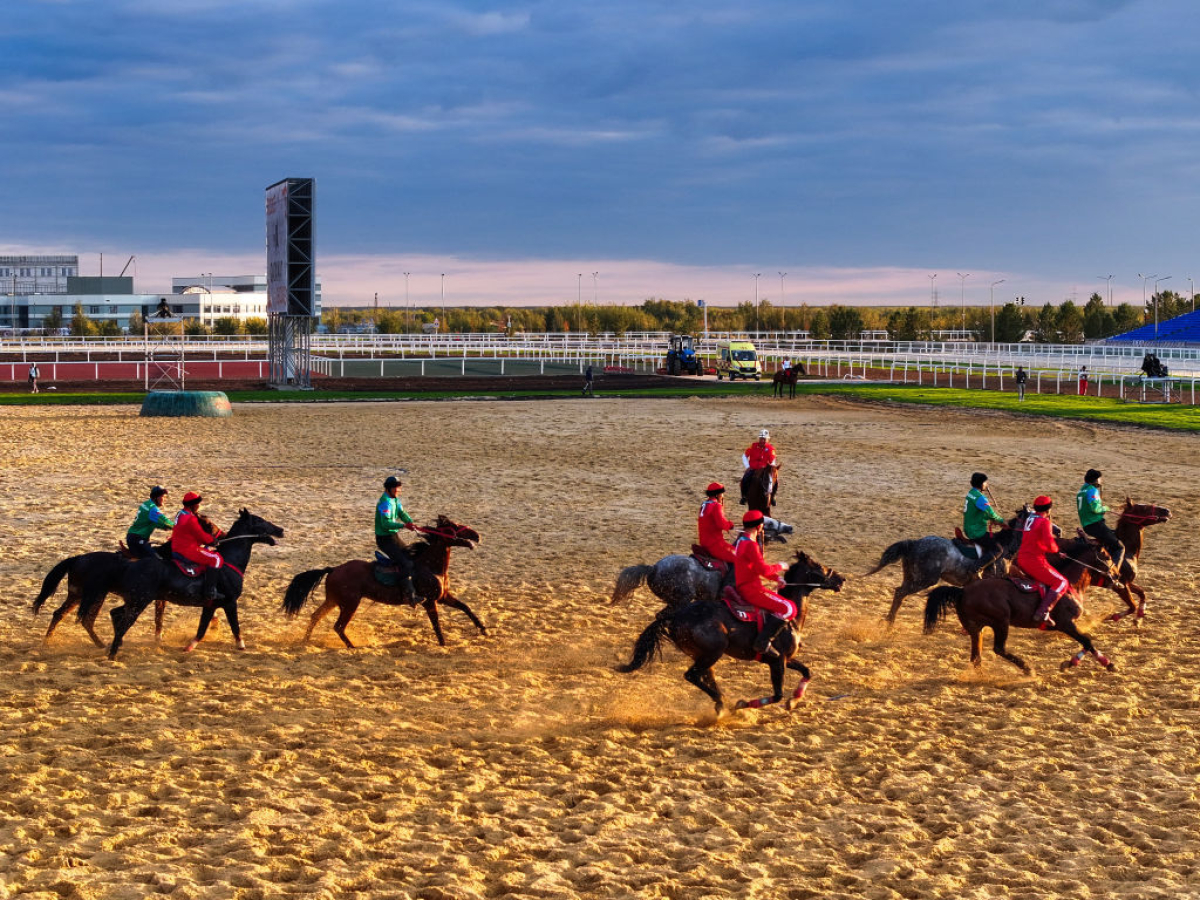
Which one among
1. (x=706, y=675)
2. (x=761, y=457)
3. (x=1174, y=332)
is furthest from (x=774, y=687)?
(x=1174, y=332)

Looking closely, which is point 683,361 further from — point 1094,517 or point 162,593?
point 162,593

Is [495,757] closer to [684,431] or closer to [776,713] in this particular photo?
[776,713]

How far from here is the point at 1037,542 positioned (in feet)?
36.1

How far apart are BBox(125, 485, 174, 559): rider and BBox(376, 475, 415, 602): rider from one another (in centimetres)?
201

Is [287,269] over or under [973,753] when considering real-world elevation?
over

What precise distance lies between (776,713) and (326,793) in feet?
12.5

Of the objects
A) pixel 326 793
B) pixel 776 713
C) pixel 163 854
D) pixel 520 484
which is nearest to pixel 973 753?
pixel 776 713

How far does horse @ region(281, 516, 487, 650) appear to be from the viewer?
11844 mm

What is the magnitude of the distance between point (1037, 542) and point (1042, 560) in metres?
0.17

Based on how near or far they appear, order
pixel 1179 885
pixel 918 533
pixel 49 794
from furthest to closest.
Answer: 1. pixel 918 533
2. pixel 49 794
3. pixel 1179 885

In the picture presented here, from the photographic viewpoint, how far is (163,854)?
729 cm

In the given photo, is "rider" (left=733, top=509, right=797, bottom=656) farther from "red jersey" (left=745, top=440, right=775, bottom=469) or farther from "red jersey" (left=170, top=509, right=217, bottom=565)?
"red jersey" (left=745, top=440, right=775, bottom=469)

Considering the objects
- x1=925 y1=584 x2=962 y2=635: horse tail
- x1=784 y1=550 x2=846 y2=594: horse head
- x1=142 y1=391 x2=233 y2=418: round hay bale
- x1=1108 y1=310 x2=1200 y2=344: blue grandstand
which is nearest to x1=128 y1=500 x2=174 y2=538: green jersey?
x1=784 y1=550 x2=846 y2=594: horse head

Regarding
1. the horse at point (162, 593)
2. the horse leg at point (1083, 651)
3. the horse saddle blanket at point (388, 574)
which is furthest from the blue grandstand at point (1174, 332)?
the horse at point (162, 593)
